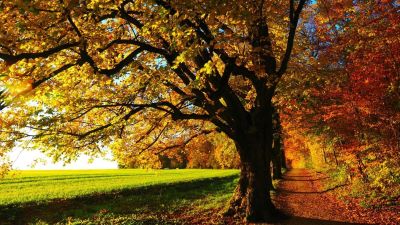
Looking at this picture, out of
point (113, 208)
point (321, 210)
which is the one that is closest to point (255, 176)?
point (321, 210)

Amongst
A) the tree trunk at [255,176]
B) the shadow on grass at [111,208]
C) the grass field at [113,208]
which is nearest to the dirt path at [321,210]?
the tree trunk at [255,176]

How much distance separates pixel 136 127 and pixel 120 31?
6396 millimetres

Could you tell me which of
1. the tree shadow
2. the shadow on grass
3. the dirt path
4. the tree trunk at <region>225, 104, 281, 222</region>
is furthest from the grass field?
the dirt path

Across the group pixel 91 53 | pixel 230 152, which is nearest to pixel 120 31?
pixel 91 53

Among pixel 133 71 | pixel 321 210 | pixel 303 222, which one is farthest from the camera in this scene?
pixel 321 210

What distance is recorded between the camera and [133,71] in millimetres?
13602

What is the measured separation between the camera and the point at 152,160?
18.4 meters

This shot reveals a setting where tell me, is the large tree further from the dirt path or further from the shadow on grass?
the shadow on grass

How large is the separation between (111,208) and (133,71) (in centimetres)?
1388

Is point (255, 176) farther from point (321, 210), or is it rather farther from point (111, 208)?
point (111, 208)

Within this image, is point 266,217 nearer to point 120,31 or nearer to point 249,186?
point 249,186

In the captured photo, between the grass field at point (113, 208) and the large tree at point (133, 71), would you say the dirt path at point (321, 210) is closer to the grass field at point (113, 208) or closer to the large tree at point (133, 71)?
the large tree at point (133, 71)

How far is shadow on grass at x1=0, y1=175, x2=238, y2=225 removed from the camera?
19388 millimetres

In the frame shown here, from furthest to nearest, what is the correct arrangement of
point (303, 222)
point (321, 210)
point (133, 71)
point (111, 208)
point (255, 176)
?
point (111, 208)
point (321, 210)
point (255, 176)
point (303, 222)
point (133, 71)
